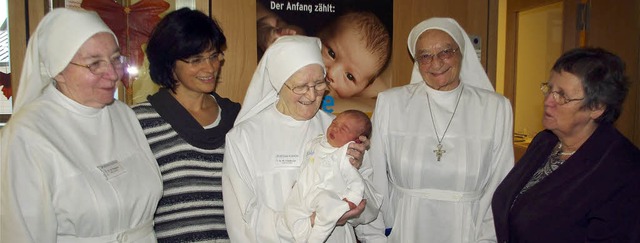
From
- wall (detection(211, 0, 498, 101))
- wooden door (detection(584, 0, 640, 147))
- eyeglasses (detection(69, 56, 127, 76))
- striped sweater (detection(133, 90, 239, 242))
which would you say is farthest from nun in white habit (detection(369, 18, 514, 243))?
wooden door (detection(584, 0, 640, 147))

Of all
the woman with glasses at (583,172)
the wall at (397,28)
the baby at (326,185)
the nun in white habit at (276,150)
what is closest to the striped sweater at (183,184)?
the nun in white habit at (276,150)

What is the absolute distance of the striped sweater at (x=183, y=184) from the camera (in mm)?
2193

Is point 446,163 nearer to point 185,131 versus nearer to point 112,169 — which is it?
point 185,131

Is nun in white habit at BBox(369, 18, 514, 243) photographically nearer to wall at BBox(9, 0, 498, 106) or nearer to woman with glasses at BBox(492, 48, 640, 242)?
woman with glasses at BBox(492, 48, 640, 242)

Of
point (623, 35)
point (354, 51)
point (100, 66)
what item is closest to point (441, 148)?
point (354, 51)

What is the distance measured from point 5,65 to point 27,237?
1.79 metres

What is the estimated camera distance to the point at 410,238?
252 centimetres

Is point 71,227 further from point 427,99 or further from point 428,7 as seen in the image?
point 428,7

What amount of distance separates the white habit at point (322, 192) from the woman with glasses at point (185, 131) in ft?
1.66

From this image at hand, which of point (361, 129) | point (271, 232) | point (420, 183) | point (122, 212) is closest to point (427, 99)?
point (420, 183)

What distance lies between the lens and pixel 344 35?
346 cm

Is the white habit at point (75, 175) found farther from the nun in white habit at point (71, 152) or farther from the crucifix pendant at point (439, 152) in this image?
the crucifix pendant at point (439, 152)

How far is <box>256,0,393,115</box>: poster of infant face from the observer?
3.28m

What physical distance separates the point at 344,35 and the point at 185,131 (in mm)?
1652
